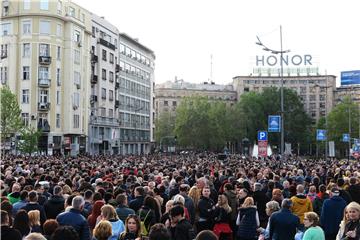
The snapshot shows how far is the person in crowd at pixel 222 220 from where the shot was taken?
32.6 feet

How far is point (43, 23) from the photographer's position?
207 feet

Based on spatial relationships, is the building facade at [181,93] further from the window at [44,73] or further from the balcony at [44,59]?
the balcony at [44,59]

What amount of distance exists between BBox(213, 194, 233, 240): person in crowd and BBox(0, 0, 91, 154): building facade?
175 ft

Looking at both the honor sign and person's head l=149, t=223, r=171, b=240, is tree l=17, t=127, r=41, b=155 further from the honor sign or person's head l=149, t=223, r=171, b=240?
the honor sign

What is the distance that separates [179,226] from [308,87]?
152775 millimetres

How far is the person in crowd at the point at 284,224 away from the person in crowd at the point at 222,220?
0.93m

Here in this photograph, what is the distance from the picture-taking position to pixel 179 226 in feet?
25.3

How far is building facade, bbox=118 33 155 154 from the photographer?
293ft

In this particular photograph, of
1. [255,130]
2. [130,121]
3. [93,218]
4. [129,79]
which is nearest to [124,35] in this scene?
[129,79]

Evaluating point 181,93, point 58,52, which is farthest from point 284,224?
point 181,93

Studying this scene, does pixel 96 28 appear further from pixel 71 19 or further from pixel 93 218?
pixel 93 218

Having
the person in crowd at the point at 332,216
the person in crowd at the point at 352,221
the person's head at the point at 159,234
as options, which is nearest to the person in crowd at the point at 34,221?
the person's head at the point at 159,234

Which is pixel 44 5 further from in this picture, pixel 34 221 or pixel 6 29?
pixel 34 221

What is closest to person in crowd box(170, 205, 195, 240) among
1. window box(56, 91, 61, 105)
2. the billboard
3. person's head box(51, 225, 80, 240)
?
person's head box(51, 225, 80, 240)
